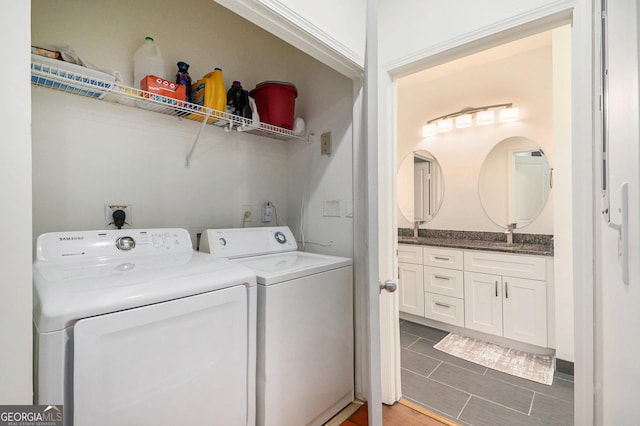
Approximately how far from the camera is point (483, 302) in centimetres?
253

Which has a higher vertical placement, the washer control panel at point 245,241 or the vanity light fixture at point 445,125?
the vanity light fixture at point 445,125

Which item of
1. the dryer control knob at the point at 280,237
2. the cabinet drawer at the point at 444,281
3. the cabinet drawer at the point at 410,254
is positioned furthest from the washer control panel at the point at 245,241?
the cabinet drawer at the point at 444,281

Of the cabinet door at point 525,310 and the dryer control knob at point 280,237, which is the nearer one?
the dryer control knob at point 280,237

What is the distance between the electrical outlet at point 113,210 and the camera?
1484 mm

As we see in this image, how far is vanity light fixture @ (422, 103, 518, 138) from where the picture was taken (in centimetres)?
279

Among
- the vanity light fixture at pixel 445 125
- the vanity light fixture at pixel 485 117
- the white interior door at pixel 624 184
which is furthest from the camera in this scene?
the vanity light fixture at pixel 445 125

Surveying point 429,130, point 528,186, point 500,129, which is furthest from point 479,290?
point 429,130

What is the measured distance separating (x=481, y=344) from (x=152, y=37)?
346cm

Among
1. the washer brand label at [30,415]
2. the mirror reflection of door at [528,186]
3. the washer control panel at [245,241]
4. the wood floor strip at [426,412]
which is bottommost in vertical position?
the wood floor strip at [426,412]

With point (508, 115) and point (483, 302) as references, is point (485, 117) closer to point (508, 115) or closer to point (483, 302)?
point (508, 115)

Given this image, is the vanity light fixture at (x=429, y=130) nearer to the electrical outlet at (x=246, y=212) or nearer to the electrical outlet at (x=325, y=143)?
the electrical outlet at (x=325, y=143)

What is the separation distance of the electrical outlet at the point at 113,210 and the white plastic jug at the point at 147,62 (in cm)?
67

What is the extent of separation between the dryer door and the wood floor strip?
1.09 metres

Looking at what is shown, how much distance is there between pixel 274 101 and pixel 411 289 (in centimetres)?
235
